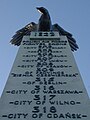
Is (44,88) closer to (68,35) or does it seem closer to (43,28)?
(43,28)

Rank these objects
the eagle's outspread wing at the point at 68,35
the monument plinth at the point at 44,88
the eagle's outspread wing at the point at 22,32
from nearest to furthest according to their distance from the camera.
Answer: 1. the monument plinth at the point at 44,88
2. the eagle's outspread wing at the point at 68,35
3. the eagle's outspread wing at the point at 22,32

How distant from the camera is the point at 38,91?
9.94 meters

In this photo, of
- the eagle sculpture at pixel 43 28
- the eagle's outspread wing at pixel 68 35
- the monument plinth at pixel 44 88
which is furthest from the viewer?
the eagle's outspread wing at pixel 68 35

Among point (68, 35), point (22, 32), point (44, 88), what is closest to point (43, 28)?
point (22, 32)

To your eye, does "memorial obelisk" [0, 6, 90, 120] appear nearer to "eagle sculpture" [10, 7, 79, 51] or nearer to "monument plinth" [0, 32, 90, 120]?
"monument plinth" [0, 32, 90, 120]

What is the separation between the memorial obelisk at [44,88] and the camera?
9070 millimetres

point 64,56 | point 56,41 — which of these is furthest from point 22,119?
point 56,41

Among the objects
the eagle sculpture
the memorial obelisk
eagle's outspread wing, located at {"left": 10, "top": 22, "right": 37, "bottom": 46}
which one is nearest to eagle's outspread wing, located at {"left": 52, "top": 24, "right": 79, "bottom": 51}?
the eagle sculpture

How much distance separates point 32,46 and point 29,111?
412cm

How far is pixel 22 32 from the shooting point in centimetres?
1630

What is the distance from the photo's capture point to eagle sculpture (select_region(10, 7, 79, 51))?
15500mm

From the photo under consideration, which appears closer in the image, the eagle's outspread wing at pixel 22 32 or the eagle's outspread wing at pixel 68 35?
the eagle's outspread wing at pixel 68 35

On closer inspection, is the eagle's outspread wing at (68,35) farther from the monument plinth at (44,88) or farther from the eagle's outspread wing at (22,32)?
the monument plinth at (44,88)

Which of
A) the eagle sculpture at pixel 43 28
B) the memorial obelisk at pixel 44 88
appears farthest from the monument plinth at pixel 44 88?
the eagle sculpture at pixel 43 28
